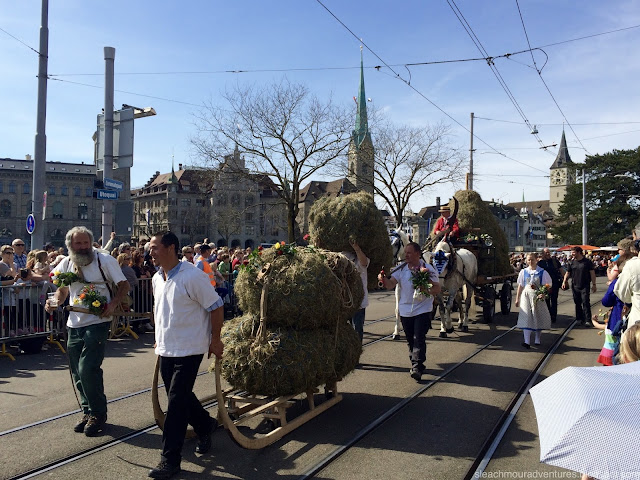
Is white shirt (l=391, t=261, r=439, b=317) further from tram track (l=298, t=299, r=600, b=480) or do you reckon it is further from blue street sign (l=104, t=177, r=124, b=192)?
blue street sign (l=104, t=177, r=124, b=192)

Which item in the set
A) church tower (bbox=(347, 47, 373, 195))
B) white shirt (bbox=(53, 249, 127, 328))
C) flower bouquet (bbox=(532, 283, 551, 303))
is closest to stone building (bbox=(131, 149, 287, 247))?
church tower (bbox=(347, 47, 373, 195))

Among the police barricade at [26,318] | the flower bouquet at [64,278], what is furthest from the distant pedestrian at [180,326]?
the police barricade at [26,318]

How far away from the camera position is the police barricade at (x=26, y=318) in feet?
31.3

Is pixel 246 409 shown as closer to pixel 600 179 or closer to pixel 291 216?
pixel 291 216

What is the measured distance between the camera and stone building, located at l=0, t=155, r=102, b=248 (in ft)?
284

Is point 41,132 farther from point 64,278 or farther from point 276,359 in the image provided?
point 276,359

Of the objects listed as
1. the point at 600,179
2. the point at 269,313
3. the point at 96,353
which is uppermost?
the point at 600,179

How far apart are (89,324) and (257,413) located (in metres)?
1.99

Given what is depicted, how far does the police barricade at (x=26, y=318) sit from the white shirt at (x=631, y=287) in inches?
349

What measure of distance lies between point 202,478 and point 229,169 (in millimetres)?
26562

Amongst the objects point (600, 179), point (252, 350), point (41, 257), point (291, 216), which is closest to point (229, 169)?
point (291, 216)

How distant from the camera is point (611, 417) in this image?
2.12m

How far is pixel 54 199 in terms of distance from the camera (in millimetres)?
89875

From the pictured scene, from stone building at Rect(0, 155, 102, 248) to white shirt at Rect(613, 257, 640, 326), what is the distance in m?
88.4
